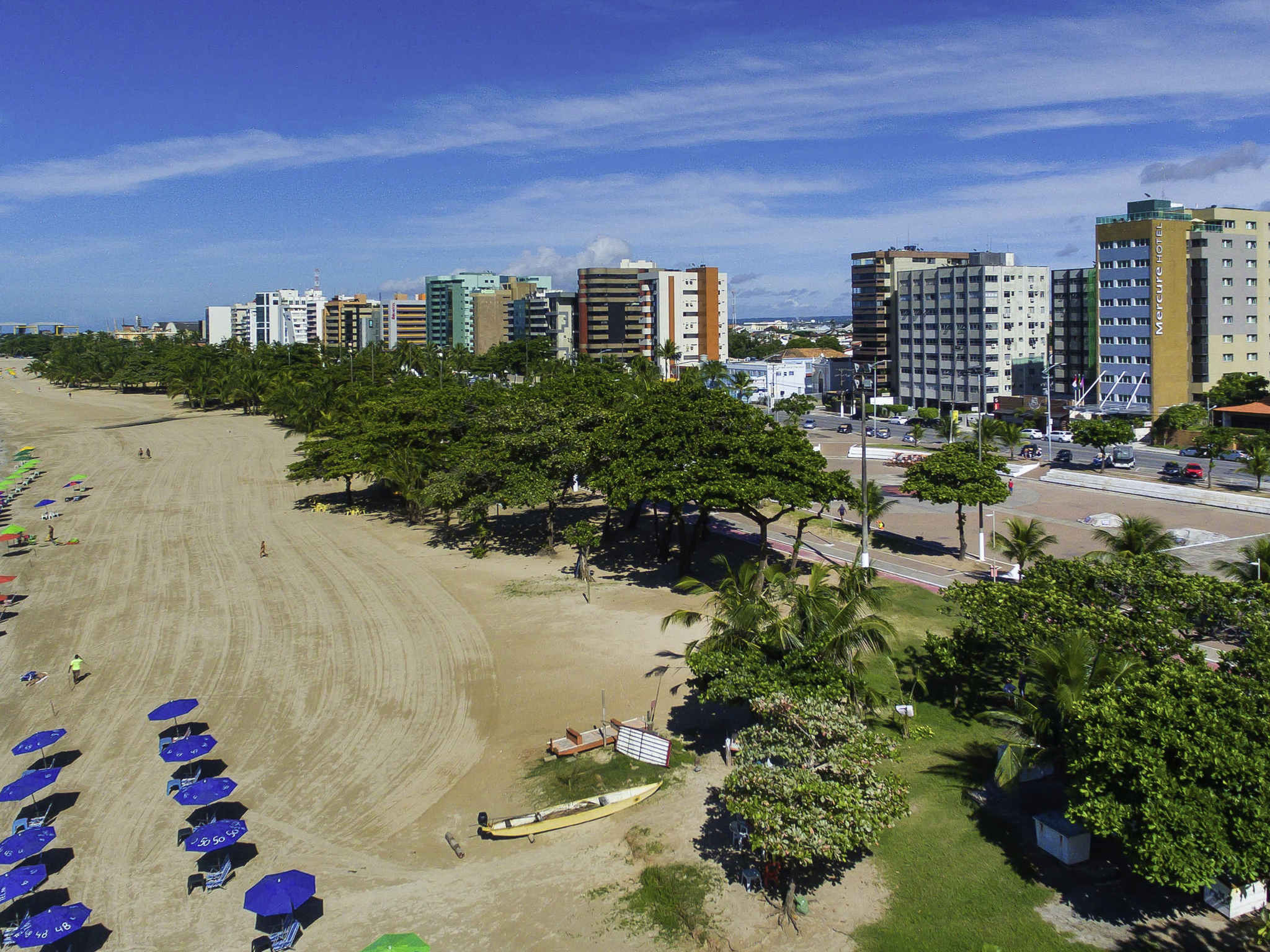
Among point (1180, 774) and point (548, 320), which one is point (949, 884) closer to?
point (1180, 774)

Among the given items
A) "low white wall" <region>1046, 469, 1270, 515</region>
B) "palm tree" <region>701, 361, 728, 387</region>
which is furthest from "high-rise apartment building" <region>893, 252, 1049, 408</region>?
"low white wall" <region>1046, 469, 1270, 515</region>

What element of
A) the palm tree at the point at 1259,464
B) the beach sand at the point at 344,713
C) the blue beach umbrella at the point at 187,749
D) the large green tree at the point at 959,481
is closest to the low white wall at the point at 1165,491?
the palm tree at the point at 1259,464

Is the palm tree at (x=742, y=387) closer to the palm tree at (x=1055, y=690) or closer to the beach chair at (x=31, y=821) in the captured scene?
the palm tree at (x=1055, y=690)

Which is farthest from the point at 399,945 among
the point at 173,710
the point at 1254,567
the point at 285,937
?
the point at 1254,567

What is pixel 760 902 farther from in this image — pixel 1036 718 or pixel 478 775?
pixel 478 775

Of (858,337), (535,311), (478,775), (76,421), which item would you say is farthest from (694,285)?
(478,775)

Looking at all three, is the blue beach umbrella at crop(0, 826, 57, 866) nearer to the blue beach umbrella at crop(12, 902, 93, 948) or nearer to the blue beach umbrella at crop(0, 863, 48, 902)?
the blue beach umbrella at crop(0, 863, 48, 902)
